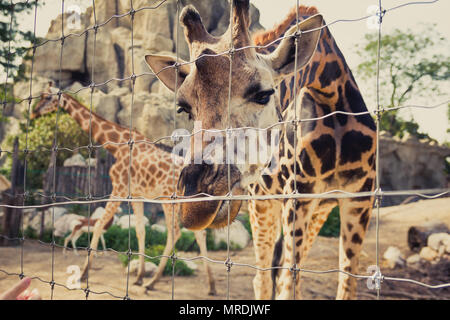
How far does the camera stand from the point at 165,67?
1.84m

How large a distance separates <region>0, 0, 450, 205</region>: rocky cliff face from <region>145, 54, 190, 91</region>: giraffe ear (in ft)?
28.9

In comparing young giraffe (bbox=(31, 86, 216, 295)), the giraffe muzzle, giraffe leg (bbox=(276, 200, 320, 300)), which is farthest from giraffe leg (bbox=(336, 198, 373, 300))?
young giraffe (bbox=(31, 86, 216, 295))

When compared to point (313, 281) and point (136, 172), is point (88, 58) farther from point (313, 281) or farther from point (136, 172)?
point (313, 281)

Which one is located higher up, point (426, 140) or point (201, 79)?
point (426, 140)

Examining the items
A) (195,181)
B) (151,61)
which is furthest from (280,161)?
(195,181)

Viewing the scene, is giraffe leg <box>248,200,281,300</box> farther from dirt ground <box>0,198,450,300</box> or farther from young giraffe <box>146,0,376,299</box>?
dirt ground <box>0,198,450,300</box>

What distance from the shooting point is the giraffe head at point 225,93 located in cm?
135

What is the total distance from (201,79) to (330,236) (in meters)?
6.96

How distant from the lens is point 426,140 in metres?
12.8

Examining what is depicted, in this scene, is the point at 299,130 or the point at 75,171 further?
the point at 75,171

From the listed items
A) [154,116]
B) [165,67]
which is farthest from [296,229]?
[154,116]

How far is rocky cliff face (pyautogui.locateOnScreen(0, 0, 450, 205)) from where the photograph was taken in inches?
506

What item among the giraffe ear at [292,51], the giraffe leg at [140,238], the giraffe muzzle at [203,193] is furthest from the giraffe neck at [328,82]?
the giraffe leg at [140,238]

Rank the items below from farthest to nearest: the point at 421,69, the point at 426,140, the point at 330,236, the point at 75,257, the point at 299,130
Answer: the point at 426,140 < the point at 421,69 < the point at 330,236 < the point at 75,257 < the point at 299,130
